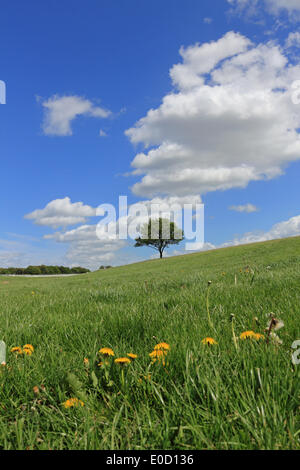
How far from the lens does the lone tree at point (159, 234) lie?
89.6m

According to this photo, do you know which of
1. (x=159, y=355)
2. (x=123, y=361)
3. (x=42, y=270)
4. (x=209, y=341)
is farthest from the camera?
(x=42, y=270)

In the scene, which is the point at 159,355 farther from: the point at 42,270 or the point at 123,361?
the point at 42,270

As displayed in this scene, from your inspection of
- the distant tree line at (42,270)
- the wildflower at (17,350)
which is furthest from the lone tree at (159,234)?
the wildflower at (17,350)

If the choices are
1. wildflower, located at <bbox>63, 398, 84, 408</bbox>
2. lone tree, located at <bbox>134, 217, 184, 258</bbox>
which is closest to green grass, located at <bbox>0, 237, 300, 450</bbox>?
wildflower, located at <bbox>63, 398, 84, 408</bbox>

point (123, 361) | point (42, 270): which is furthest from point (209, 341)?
A: point (42, 270)

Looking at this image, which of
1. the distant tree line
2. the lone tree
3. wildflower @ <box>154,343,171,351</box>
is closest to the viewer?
wildflower @ <box>154,343,171,351</box>

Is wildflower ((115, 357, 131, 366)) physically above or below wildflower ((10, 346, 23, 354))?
above

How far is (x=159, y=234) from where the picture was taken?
89.9m

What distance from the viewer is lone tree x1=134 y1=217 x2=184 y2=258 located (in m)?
89.6

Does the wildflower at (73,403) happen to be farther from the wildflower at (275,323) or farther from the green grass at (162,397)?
the wildflower at (275,323)

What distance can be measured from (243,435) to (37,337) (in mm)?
2607

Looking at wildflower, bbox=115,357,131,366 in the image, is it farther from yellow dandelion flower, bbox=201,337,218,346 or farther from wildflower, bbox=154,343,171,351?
yellow dandelion flower, bbox=201,337,218,346

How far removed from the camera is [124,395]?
6.28 feet
